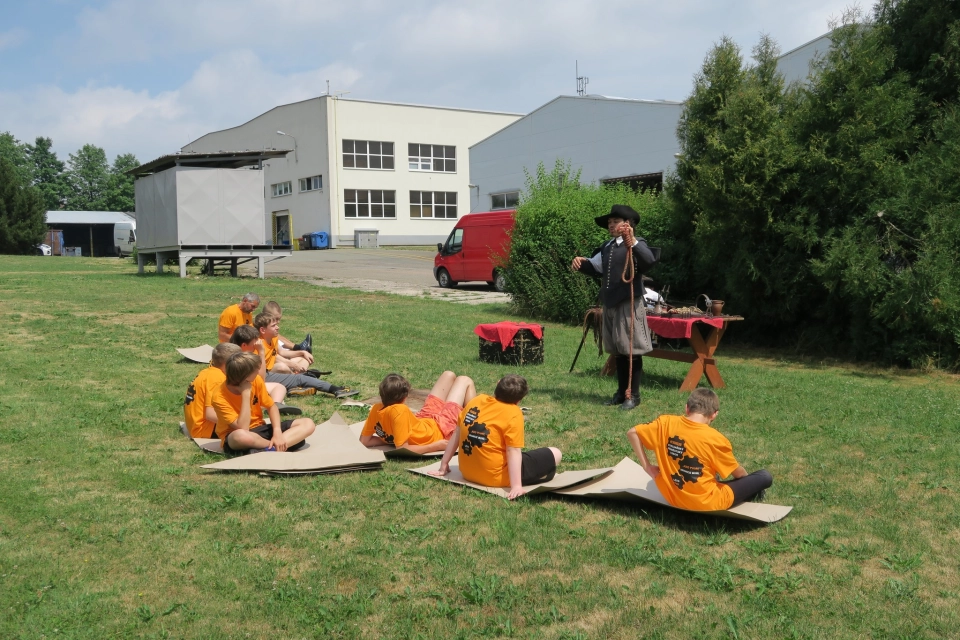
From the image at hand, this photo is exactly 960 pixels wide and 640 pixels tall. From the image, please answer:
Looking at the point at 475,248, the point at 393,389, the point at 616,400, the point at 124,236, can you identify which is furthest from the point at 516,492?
the point at 124,236

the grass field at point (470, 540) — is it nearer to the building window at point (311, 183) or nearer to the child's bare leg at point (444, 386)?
the child's bare leg at point (444, 386)

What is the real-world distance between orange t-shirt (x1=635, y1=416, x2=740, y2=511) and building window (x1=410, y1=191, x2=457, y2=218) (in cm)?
5301

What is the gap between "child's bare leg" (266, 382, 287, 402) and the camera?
7.96 meters

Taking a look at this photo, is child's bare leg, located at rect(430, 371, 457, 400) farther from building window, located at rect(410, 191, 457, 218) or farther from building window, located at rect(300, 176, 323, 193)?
building window, located at rect(410, 191, 457, 218)

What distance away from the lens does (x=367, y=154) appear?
55.0 meters

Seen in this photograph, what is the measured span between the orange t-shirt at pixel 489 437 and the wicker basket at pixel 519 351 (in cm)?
512

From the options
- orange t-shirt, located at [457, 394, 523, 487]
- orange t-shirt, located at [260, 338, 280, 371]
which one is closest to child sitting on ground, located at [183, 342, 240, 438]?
orange t-shirt, located at [260, 338, 280, 371]

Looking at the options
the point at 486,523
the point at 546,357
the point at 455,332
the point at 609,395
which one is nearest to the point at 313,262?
the point at 455,332

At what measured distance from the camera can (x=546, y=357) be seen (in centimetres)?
1148

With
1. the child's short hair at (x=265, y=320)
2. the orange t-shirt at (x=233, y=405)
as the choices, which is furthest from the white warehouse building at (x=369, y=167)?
the orange t-shirt at (x=233, y=405)

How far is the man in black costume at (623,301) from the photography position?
795cm

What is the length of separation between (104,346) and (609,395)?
7.25m

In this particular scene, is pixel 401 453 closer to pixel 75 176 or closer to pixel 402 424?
pixel 402 424

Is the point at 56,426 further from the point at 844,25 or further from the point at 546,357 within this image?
the point at 844,25
